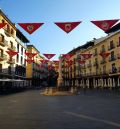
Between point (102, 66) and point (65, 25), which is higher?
point (102, 66)

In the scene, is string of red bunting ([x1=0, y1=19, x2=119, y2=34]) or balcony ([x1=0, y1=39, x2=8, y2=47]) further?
balcony ([x1=0, y1=39, x2=8, y2=47])

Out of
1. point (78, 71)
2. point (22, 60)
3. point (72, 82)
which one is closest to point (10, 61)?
point (22, 60)

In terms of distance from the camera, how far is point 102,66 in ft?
215

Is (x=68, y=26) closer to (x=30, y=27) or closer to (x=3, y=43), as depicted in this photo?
(x=30, y=27)

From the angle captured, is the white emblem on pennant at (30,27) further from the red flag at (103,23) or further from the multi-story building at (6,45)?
the multi-story building at (6,45)

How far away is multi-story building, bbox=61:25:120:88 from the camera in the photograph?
186 feet

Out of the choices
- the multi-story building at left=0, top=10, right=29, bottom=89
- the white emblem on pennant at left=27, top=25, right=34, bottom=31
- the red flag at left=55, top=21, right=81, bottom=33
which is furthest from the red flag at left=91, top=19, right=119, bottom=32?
the multi-story building at left=0, top=10, right=29, bottom=89

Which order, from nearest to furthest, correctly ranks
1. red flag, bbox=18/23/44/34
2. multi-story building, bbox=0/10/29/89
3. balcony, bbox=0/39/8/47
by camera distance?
red flag, bbox=18/23/44/34 < balcony, bbox=0/39/8/47 < multi-story building, bbox=0/10/29/89

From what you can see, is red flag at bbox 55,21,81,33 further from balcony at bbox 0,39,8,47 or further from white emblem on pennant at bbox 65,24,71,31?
balcony at bbox 0,39,8,47

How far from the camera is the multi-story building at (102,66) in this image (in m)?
56.7

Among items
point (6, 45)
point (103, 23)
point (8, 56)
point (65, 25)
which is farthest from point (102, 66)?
point (103, 23)

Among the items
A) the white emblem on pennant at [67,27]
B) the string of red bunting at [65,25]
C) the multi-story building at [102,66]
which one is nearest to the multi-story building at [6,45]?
the multi-story building at [102,66]

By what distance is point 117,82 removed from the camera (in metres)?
56.7

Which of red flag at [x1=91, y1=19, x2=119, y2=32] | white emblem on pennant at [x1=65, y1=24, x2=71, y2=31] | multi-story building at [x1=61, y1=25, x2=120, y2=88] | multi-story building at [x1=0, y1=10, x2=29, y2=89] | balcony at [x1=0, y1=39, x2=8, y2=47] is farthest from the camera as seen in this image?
multi-story building at [x1=61, y1=25, x2=120, y2=88]
